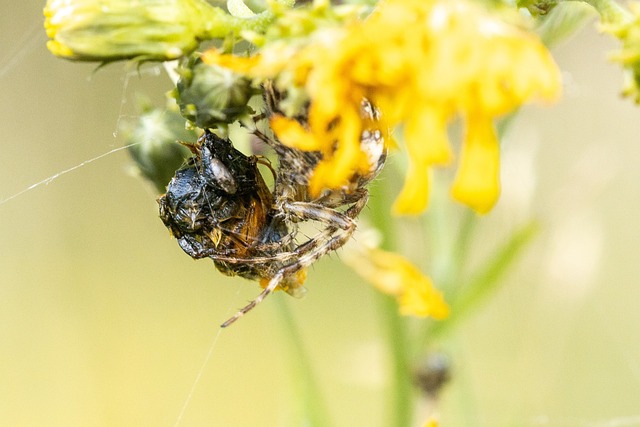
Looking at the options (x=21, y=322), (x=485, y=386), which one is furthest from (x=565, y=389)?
(x=21, y=322)

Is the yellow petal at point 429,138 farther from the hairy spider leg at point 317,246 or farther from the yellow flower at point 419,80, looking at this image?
the hairy spider leg at point 317,246

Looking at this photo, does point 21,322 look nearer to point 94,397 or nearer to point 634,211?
point 94,397

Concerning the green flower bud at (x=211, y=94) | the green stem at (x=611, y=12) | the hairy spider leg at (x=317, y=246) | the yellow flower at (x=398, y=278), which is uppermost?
the green stem at (x=611, y=12)

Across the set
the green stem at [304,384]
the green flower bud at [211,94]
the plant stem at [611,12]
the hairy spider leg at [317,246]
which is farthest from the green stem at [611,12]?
the green stem at [304,384]

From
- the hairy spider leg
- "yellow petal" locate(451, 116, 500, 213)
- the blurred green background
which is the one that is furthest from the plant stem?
the blurred green background

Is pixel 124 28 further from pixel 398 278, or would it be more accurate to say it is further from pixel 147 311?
pixel 147 311

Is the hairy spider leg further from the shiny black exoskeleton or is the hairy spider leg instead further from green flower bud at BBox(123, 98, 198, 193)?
green flower bud at BBox(123, 98, 198, 193)
